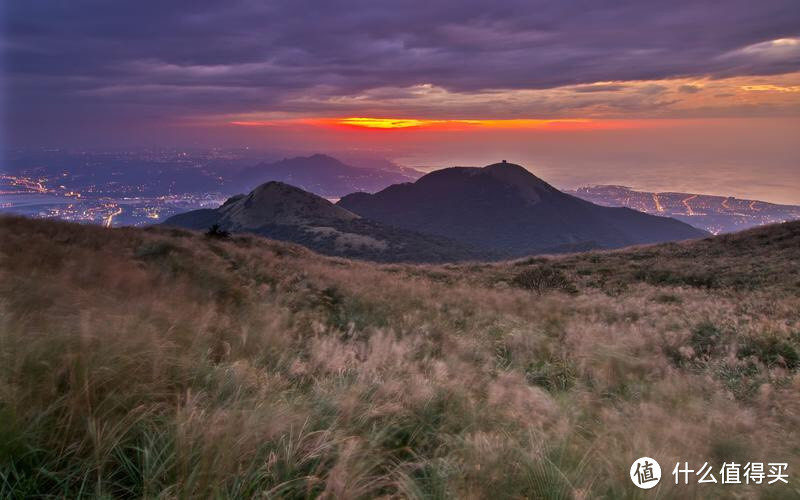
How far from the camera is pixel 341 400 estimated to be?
3.55 m

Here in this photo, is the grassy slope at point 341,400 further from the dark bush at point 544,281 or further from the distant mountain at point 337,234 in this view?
the distant mountain at point 337,234

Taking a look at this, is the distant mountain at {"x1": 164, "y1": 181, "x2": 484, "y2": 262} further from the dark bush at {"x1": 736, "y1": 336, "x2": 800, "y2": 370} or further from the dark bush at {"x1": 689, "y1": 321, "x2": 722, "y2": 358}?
the dark bush at {"x1": 736, "y1": 336, "x2": 800, "y2": 370}

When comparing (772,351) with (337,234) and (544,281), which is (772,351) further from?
(337,234)

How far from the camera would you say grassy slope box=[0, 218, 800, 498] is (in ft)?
8.12

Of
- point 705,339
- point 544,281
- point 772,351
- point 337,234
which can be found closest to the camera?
point 772,351

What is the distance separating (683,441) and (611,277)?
19446mm

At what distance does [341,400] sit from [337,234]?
14563 cm

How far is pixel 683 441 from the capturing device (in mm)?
3295

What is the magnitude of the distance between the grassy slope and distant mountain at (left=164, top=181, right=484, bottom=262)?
339 feet

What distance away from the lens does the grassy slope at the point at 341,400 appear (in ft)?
8.12

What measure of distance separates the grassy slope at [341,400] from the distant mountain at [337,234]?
103376 mm

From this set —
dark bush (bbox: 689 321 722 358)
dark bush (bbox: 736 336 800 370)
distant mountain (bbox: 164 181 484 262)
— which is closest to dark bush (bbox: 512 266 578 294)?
dark bush (bbox: 689 321 722 358)

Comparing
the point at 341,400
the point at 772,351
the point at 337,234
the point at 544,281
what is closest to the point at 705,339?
the point at 772,351

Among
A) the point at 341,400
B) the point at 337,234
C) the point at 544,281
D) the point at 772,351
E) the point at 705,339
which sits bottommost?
the point at 337,234
